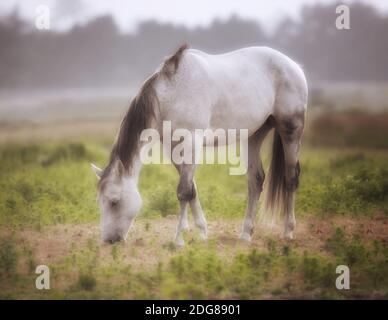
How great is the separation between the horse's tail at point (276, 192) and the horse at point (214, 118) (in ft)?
0.03

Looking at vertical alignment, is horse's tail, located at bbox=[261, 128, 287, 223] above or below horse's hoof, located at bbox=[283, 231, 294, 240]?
above

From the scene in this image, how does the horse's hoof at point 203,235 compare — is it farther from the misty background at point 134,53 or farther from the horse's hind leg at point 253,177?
the misty background at point 134,53

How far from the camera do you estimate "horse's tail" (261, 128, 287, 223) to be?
5.87m

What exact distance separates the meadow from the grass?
0.01 meters

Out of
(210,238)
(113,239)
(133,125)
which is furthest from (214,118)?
(113,239)

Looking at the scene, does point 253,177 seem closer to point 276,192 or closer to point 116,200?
point 276,192

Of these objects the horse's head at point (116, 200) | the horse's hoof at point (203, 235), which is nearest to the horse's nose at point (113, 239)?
the horse's head at point (116, 200)

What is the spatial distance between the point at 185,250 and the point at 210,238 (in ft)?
1.59

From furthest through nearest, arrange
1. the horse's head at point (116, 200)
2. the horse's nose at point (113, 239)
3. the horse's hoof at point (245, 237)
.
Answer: the horse's hoof at point (245, 237)
the horse's nose at point (113, 239)
the horse's head at point (116, 200)

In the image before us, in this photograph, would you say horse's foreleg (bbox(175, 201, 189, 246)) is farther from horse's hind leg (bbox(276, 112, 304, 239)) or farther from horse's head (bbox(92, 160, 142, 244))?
horse's hind leg (bbox(276, 112, 304, 239))

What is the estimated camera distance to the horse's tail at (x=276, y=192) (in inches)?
231

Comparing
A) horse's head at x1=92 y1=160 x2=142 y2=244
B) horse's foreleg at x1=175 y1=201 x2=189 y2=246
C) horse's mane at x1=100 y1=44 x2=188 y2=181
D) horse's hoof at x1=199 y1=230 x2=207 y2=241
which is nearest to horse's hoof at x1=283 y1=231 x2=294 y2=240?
horse's hoof at x1=199 y1=230 x2=207 y2=241

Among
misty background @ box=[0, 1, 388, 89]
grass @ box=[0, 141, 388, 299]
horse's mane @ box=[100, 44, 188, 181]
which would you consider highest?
misty background @ box=[0, 1, 388, 89]

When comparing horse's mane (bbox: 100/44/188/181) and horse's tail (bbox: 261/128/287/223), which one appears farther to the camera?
horse's tail (bbox: 261/128/287/223)
